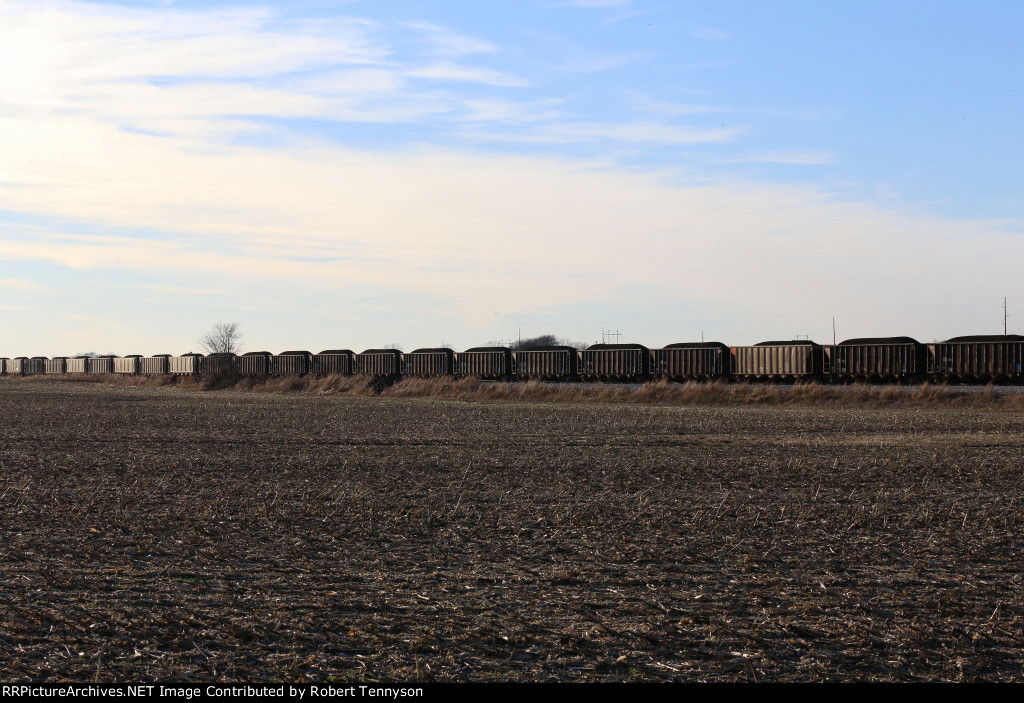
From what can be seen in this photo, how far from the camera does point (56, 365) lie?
122812 mm

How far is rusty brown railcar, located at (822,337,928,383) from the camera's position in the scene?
164 feet

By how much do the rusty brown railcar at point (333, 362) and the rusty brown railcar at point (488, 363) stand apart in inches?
442

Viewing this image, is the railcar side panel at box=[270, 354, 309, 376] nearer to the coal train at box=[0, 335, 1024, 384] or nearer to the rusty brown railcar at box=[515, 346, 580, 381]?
the coal train at box=[0, 335, 1024, 384]

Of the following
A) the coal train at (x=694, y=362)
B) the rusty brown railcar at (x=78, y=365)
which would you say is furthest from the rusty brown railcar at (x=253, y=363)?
the rusty brown railcar at (x=78, y=365)

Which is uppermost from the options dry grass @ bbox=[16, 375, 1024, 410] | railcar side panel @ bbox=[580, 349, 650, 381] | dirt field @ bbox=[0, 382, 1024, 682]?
railcar side panel @ bbox=[580, 349, 650, 381]

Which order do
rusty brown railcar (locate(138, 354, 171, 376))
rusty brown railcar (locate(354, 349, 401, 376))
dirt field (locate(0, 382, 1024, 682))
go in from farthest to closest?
rusty brown railcar (locate(138, 354, 171, 376)) < rusty brown railcar (locate(354, 349, 401, 376)) < dirt field (locate(0, 382, 1024, 682))

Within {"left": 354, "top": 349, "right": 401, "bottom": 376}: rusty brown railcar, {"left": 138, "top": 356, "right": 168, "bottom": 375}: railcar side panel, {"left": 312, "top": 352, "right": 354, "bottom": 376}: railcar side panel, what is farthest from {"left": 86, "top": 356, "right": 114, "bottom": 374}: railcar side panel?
{"left": 354, "top": 349, "right": 401, "bottom": 376}: rusty brown railcar

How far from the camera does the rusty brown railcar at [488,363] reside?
64.7 meters

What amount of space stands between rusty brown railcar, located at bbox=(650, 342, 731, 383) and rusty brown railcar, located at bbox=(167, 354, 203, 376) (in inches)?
1706

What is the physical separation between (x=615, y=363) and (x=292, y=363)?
30.6 meters

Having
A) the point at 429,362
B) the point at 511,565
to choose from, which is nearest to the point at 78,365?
the point at 429,362

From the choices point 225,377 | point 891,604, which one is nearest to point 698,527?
point 891,604

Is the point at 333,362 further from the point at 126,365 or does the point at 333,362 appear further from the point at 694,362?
the point at 126,365

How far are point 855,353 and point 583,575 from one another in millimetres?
46553
